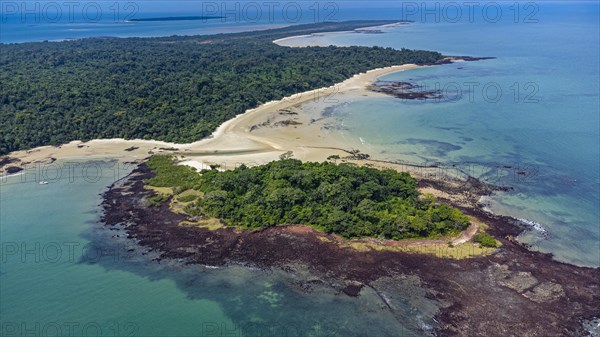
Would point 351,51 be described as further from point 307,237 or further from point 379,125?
point 307,237

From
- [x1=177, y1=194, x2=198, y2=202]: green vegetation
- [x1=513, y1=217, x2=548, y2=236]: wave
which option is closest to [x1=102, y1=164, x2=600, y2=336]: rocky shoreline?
[x1=513, y1=217, x2=548, y2=236]: wave

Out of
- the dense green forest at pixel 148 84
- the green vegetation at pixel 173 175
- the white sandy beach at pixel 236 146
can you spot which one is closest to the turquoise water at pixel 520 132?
the white sandy beach at pixel 236 146

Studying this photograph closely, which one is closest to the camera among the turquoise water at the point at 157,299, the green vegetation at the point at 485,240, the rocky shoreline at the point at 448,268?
the rocky shoreline at the point at 448,268

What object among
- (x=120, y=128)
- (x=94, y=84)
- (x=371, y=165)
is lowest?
(x=371, y=165)

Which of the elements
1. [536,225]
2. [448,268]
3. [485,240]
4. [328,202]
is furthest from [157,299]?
[536,225]

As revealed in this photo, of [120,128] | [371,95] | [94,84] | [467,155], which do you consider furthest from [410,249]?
[94,84]

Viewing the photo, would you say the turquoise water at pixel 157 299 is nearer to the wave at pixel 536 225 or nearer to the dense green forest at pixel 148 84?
the wave at pixel 536 225

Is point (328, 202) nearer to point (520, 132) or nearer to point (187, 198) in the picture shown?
point (187, 198)

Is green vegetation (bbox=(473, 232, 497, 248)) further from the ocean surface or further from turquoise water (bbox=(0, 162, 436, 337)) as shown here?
turquoise water (bbox=(0, 162, 436, 337))
